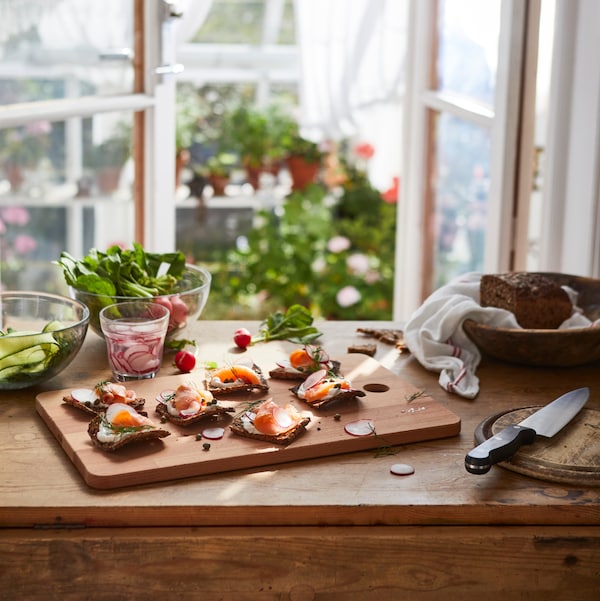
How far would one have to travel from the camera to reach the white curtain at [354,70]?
3.96 metres

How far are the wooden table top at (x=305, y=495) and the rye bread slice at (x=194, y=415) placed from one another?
0.38 ft

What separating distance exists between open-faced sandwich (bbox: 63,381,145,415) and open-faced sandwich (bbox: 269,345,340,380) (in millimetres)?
224

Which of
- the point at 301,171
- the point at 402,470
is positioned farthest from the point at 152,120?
the point at 301,171

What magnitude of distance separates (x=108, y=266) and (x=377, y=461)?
1.99 ft

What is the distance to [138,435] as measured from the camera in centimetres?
112

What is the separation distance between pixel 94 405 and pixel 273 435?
10.2 inches

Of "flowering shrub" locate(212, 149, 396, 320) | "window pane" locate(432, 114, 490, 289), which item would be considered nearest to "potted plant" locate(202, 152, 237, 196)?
"flowering shrub" locate(212, 149, 396, 320)

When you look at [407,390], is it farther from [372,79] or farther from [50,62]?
[372,79]

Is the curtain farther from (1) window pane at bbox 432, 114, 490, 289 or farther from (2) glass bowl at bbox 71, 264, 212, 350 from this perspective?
(2) glass bowl at bbox 71, 264, 212, 350

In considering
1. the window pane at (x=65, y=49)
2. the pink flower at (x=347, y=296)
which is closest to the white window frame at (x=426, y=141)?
the pink flower at (x=347, y=296)

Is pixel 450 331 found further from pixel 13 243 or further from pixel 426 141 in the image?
pixel 426 141

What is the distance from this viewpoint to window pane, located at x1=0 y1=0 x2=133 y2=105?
1.98m

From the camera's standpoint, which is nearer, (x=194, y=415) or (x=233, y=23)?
(x=194, y=415)

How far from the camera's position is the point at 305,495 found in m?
1.05
